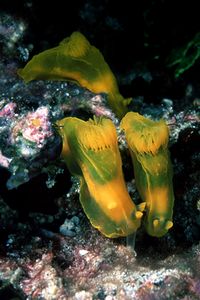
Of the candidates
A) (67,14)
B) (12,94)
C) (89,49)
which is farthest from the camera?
(67,14)

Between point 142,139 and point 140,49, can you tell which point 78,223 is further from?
point 140,49

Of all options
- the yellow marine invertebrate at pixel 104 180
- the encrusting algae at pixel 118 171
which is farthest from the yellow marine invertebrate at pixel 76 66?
A: the yellow marine invertebrate at pixel 104 180

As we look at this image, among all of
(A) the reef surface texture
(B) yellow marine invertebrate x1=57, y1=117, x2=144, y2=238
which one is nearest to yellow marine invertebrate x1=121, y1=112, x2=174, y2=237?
(B) yellow marine invertebrate x1=57, y1=117, x2=144, y2=238

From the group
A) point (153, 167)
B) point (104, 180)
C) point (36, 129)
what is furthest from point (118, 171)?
point (36, 129)

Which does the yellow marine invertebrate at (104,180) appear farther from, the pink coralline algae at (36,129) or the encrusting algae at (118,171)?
the pink coralline algae at (36,129)

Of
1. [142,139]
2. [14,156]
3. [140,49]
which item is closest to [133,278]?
[142,139]

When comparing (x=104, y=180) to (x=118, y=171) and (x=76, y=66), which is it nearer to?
(x=118, y=171)

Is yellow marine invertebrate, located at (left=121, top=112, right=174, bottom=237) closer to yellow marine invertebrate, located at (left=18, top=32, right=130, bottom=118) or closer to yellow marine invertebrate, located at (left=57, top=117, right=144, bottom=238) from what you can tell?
yellow marine invertebrate, located at (left=57, top=117, right=144, bottom=238)
